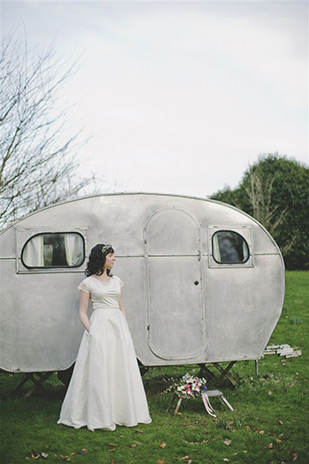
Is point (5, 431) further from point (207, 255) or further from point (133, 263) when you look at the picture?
point (207, 255)

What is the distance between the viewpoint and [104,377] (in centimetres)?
571

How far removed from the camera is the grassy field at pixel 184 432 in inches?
201

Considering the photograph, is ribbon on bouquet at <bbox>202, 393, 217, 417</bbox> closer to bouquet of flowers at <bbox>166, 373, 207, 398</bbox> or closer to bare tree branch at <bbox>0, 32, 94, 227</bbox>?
bouquet of flowers at <bbox>166, 373, 207, 398</bbox>

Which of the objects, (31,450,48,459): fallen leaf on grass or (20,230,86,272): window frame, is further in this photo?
(20,230,86,272): window frame

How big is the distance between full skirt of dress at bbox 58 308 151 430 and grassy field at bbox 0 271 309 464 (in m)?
0.15

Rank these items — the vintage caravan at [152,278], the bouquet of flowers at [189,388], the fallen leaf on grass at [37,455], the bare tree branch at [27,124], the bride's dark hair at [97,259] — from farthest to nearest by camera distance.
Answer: the bare tree branch at [27,124] → the vintage caravan at [152,278] → the bouquet of flowers at [189,388] → the bride's dark hair at [97,259] → the fallen leaf on grass at [37,455]

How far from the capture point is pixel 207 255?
6934 mm

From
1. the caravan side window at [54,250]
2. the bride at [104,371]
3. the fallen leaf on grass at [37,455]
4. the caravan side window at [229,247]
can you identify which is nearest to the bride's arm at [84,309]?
the bride at [104,371]

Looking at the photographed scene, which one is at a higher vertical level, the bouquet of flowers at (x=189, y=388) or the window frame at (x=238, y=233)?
the window frame at (x=238, y=233)

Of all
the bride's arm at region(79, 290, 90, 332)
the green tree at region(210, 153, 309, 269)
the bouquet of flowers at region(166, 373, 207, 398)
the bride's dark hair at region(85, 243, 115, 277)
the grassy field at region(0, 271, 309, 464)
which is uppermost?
the green tree at region(210, 153, 309, 269)

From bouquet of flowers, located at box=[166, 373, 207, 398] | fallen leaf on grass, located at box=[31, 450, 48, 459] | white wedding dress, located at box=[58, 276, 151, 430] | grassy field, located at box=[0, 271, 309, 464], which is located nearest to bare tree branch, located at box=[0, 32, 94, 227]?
grassy field, located at box=[0, 271, 309, 464]

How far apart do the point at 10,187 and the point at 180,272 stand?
548 centimetres

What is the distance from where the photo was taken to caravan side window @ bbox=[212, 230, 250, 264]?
699cm

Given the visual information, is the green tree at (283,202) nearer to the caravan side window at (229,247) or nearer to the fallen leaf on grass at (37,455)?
the caravan side window at (229,247)
